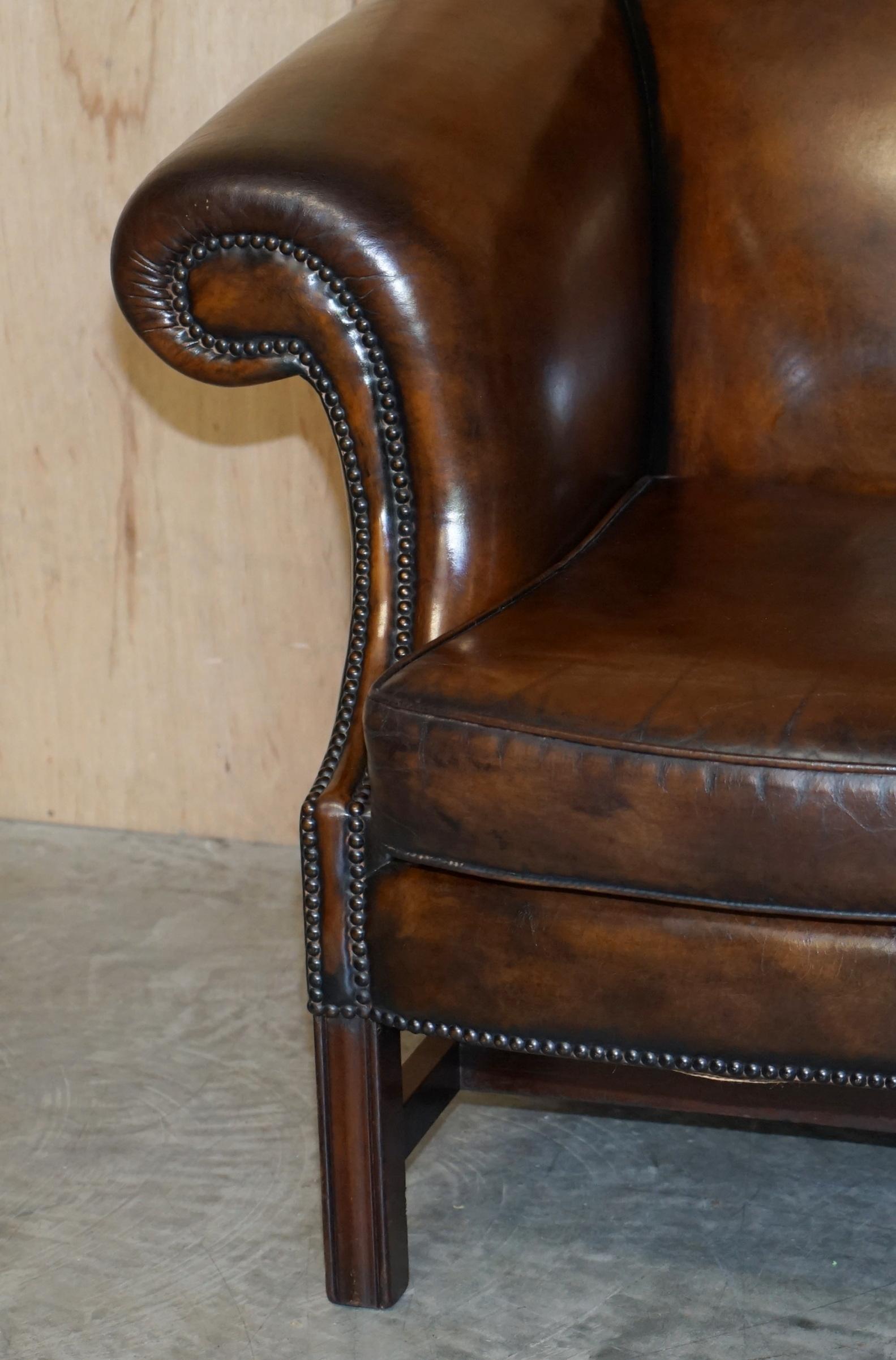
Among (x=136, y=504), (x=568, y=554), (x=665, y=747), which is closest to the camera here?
(x=665, y=747)

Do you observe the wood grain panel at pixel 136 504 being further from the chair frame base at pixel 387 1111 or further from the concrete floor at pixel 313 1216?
the chair frame base at pixel 387 1111

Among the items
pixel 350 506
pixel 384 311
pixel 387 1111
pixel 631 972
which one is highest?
pixel 384 311

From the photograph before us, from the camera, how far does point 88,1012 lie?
1.69m

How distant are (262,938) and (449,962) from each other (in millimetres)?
793

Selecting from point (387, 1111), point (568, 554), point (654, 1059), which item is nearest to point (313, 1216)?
point (387, 1111)

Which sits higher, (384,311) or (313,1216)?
(384,311)

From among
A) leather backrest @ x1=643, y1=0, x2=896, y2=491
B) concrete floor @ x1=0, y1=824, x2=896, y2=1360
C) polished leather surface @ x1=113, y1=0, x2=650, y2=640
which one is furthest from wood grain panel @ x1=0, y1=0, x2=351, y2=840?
polished leather surface @ x1=113, y1=0, x2=650, y2=640

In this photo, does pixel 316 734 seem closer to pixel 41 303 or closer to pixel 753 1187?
pixel 41 303

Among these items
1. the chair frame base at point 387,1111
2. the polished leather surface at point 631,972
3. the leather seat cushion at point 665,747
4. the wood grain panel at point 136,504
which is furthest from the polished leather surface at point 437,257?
the wood grain panel at point 136,504

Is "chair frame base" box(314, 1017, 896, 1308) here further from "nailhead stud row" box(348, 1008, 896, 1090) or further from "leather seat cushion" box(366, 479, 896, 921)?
"leather seat cushion" box(366, 479, 896, 921)

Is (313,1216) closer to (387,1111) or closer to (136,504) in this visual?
(387,1111)

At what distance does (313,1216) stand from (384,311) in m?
0.73

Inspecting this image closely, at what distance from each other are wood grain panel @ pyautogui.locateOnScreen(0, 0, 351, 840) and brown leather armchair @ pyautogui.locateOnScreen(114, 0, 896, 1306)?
637 mm

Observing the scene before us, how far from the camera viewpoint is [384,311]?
111 centimetres
